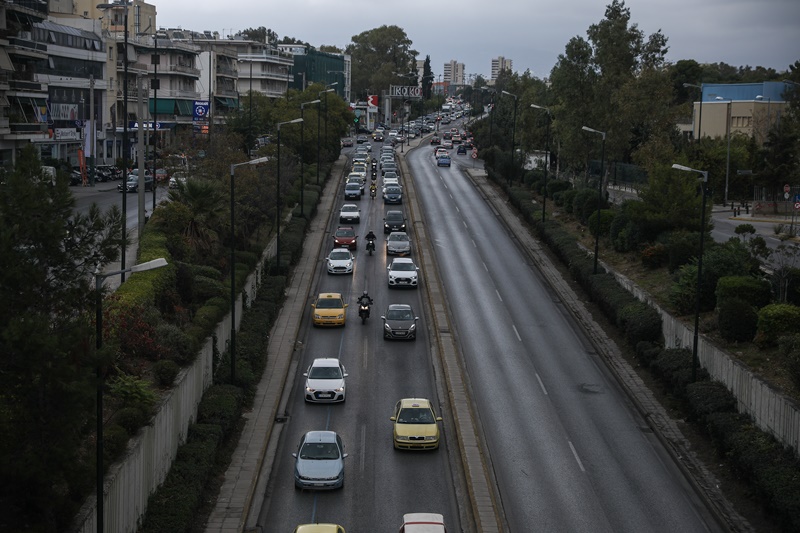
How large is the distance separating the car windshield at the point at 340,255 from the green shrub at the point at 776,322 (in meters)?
29.1

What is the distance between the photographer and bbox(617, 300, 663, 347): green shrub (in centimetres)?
4291

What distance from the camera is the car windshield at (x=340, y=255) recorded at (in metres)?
59.0

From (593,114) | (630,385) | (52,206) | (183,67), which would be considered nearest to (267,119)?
(183,67)

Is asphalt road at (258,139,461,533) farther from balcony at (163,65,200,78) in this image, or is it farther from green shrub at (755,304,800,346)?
balcony at (163,65,200,78)

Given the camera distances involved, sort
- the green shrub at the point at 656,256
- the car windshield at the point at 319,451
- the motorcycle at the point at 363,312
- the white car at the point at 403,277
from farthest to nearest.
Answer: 1. the white car at the point at 403,277
2. the green shrub at the point at 656,256
3. the motorcycle at the point at 363,312
4. the car windshield at the point at 319,451

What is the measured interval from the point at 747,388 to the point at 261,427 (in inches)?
673

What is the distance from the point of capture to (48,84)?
86.1 meters

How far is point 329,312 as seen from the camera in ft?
157

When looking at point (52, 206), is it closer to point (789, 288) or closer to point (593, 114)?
point (789, 288)

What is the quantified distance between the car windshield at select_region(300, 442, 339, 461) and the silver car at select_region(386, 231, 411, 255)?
33.7 m

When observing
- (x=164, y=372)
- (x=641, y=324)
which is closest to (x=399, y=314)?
(x=641, y=324)

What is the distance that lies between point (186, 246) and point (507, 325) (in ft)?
54.6

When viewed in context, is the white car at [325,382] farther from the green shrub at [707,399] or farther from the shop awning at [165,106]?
the shop awning at [165,106]

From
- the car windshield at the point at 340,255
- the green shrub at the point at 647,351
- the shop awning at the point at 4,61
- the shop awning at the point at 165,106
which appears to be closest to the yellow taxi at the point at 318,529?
the green shrub at the point at 647,351
